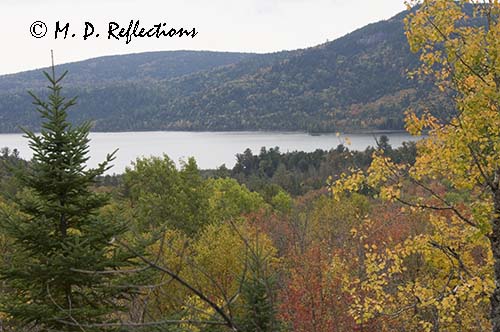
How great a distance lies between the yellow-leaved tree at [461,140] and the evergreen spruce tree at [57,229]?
536 centimetres

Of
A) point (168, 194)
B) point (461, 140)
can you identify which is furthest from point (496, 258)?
point (168, 194)

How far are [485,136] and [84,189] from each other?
28.1ft

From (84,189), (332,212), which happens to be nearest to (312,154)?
(332,212)

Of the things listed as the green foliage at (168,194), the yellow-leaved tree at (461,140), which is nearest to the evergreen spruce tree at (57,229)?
the yellow-leaved tree at (461,140)

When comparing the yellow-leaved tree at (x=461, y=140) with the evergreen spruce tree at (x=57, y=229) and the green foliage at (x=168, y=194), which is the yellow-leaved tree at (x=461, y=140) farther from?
the green foliage at (x=168, y=194)

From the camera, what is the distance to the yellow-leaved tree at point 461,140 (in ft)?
22.6

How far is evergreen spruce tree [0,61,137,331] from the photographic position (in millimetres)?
9633

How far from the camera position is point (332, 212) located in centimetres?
4528

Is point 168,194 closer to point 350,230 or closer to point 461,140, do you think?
point 350,230

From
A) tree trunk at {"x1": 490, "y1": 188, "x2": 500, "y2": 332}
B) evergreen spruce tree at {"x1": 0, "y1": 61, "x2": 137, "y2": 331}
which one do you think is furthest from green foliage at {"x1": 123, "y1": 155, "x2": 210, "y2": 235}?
tree trunk at {"x1": 490, "y1": 188, "x2": 500, "y2": 332}

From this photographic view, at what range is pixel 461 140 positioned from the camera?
6.95 meters

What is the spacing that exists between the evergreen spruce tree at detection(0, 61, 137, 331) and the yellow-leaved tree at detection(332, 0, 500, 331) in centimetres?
536

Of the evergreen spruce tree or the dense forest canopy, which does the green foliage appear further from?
the evergreen spruce tree

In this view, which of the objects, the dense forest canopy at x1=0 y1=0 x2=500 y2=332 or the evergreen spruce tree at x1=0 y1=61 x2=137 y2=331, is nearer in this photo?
the dense forest canopy at x1=0 y1=0 x2=500 y2=332
